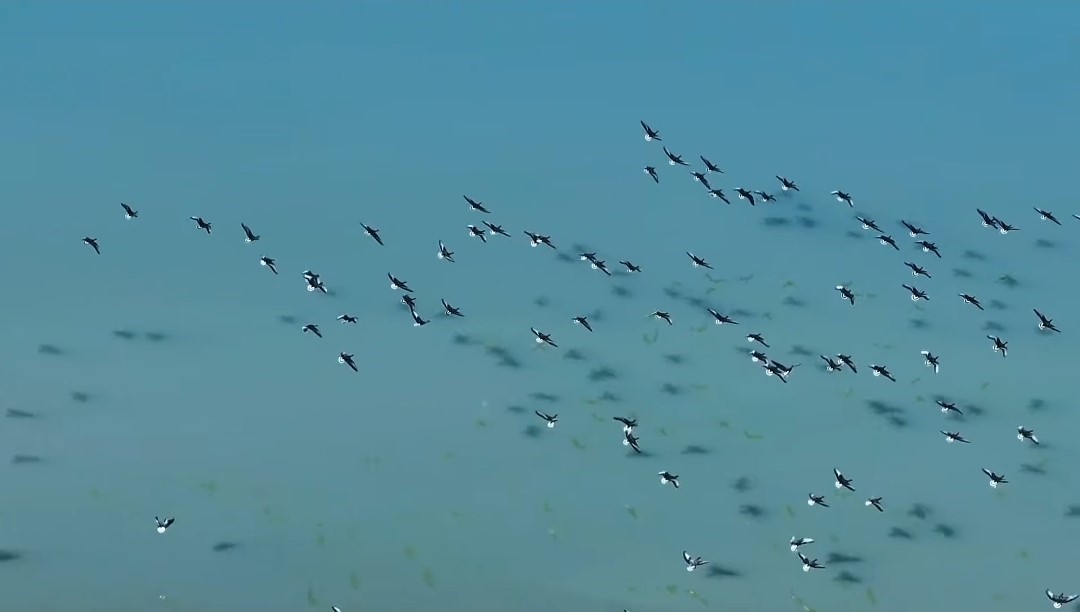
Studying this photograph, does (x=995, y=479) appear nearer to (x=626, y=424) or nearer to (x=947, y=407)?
(x=947, y=407)

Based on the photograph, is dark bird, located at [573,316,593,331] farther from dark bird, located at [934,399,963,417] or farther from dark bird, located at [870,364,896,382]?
dark bird, located at [934,399,963,417]

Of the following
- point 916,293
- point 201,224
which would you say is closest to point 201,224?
point 201,224

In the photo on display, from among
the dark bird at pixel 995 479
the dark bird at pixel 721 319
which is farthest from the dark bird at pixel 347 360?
the dark bird at pixel 995 479

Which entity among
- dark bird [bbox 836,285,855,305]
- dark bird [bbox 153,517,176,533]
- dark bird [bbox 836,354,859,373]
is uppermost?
dark bird [bbox 836,285,855,305]

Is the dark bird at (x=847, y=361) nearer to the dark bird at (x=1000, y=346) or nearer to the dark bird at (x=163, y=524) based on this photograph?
the dark bird at (x=1000, y=346)

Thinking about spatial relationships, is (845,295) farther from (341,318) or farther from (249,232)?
(249,232)

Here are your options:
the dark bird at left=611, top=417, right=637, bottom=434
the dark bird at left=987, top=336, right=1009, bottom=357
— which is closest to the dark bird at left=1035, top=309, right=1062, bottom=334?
the dark bird at left=987, top=336, right=1009, bottom=357
